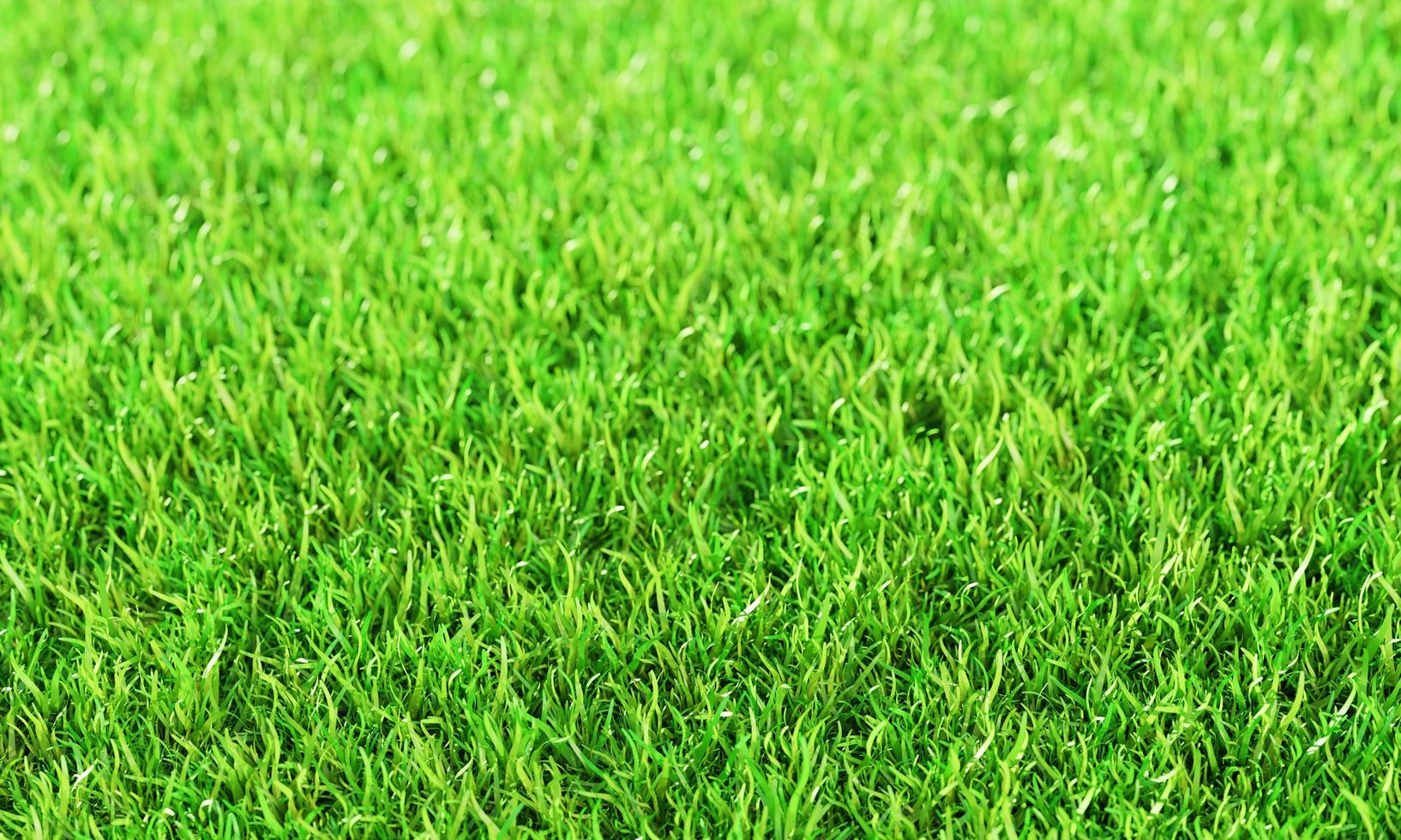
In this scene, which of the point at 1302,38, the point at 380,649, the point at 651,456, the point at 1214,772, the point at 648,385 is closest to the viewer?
the point at 1214,772

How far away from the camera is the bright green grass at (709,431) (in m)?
2.27

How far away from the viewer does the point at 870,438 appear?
110 inches

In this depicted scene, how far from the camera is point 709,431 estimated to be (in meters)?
2.84

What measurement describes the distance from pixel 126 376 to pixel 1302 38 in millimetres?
2899

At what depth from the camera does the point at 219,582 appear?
2.54 m

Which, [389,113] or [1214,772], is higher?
[389,113]

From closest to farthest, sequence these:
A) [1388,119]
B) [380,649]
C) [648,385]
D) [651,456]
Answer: [380,649] → [651,456] → [648,385] → [1388,119]

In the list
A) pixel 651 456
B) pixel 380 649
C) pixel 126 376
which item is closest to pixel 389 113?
pixel 126 376

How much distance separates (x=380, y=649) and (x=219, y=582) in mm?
282

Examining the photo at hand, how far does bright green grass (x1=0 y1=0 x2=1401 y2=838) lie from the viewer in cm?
227

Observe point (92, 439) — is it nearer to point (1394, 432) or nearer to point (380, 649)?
point (380, 649)

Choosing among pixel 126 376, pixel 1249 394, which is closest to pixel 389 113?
pixel 126 376

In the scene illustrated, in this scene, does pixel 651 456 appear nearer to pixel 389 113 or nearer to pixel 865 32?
pixel 389 113

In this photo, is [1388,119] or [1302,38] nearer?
[1388,119]
